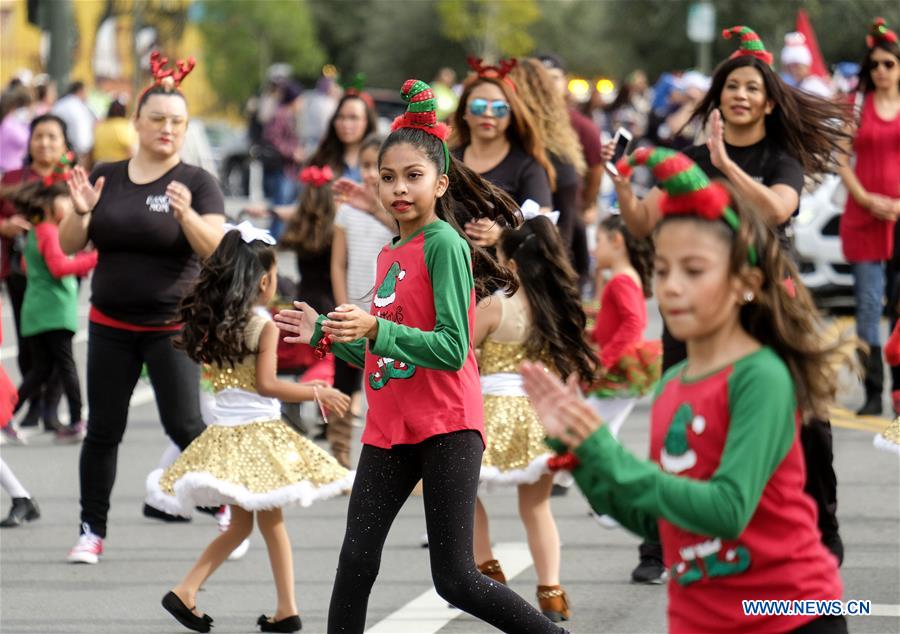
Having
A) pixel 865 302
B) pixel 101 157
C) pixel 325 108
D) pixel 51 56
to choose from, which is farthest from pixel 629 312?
pixel 325 108

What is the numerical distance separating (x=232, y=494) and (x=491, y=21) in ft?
195

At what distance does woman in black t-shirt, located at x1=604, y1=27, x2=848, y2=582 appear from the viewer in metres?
6.21

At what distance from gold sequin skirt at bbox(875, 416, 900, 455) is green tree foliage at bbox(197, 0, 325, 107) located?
66562 millimetres

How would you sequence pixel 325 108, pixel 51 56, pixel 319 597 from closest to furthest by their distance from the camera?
pixel 319 597, pixel 51 56, pixel 325 108

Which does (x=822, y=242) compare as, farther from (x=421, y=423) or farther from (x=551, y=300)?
(x=421, y=423)

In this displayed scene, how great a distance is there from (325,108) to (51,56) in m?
5.67

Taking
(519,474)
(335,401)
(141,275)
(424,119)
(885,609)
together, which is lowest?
(885,609)

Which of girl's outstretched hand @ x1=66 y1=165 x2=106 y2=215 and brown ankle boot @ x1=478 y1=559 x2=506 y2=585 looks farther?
girl's outstretched hand @ x1=66 y1=165 x2=106 y2=215

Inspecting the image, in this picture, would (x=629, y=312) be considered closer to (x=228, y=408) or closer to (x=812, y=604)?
(x=228, y=408)

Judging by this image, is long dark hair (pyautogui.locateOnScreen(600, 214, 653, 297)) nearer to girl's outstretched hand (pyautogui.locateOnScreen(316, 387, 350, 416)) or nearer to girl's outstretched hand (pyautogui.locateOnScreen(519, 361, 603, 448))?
girl's outstretched hand (pyautogui.locateOnScreen(316, 387, 350, 416))

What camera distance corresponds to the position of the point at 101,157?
15.9 metres

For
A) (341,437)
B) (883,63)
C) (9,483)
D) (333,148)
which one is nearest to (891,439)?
(341,437)

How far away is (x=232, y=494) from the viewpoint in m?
6.32

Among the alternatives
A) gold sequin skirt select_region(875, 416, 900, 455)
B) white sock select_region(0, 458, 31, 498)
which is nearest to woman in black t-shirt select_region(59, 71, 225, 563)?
white sock select_region(0, 458, 31, 498)
